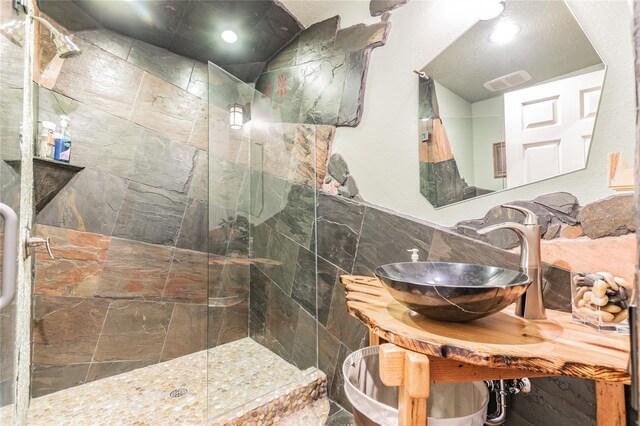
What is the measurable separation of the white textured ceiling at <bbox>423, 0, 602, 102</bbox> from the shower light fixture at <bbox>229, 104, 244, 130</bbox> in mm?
1280

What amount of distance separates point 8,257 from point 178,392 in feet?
4.65

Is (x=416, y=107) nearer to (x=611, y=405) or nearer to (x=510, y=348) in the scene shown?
(x=510, y=348)

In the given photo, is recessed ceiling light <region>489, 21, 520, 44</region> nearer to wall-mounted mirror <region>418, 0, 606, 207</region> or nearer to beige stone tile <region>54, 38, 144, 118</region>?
wall-mounted mirror <region>418, 0, 606, 207</region>

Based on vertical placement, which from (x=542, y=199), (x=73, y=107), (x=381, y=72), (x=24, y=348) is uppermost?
(x=381, y=72)

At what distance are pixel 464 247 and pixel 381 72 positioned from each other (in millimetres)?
1074

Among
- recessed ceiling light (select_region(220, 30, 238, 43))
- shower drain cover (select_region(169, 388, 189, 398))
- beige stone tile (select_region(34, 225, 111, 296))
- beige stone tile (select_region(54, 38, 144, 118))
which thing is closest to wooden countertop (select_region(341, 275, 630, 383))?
shower drain cover (select_region(169, 388, 189, 398))

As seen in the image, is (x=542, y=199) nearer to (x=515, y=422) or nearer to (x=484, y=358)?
(x=484, y=358)

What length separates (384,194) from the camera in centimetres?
164

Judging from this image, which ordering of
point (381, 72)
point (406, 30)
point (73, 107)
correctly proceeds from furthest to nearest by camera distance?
point (73, 107)
point (381, 72)
point (406, 30)

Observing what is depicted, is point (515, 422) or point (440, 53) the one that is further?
point (440, 53)

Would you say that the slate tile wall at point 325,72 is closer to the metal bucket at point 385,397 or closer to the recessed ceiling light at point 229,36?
the recessed ceiling light at point 229,36

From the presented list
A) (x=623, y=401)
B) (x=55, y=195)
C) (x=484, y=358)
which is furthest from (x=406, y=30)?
(x=55, y=195)

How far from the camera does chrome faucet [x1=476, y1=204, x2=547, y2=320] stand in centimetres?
94

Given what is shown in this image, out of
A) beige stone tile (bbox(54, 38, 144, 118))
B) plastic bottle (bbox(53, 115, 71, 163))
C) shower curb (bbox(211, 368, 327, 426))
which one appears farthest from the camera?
beige stone tile (bbox(54, 38, 144, 118))
